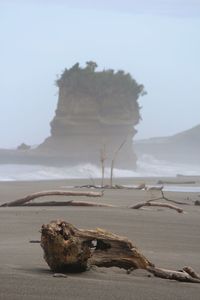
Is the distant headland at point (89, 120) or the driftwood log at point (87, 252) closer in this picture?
the driftwood log at point (87, 252)

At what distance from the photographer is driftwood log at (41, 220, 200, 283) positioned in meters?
4.37

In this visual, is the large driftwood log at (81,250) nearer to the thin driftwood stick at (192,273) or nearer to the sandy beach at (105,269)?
the sandy beach at (105,269)

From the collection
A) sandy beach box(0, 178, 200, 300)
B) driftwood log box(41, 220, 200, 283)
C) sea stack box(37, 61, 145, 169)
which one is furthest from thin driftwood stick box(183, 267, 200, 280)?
sea stack box(37, 61, 145, 169)

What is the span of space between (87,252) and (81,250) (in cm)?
8

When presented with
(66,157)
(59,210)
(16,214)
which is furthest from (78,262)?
(66,157)

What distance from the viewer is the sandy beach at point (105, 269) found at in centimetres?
373

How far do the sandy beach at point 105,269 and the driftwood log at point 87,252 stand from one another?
73 millimetres

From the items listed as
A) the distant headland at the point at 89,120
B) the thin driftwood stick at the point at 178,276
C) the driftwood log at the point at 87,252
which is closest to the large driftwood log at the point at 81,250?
the driftwood log at the point at 87,252

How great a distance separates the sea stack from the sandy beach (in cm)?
5448

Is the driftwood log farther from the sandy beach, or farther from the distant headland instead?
the distant headland

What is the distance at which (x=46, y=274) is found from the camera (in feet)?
14.1

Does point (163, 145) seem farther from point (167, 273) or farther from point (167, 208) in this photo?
point (167, 273)

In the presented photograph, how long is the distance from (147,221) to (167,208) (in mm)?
2701

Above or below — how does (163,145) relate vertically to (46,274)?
above
